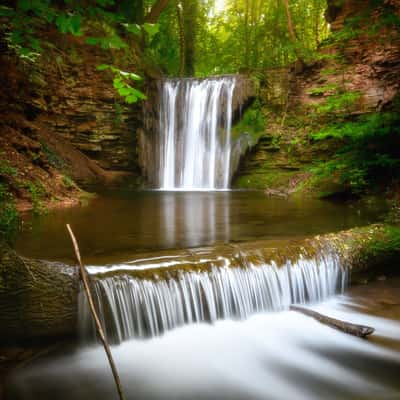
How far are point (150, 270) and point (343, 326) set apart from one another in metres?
2.14

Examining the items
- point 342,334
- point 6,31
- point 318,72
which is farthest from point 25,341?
point 318,72

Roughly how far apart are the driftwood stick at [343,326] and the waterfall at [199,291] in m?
0.42

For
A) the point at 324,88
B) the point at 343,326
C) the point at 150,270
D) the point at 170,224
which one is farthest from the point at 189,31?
the point at 343,326

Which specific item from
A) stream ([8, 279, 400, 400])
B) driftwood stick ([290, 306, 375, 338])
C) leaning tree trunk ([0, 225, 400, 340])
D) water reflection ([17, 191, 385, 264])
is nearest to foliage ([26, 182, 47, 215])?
water reflection ([17, 191, 385, 264])

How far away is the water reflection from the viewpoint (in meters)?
4.82

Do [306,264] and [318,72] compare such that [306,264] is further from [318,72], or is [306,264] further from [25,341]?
[318,72]

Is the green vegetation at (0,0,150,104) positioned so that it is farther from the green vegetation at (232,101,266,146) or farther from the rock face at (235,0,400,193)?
the green vegetation at (232,101,266,146)

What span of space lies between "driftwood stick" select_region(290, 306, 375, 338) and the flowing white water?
1026 centimetres

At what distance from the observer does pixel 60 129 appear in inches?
530

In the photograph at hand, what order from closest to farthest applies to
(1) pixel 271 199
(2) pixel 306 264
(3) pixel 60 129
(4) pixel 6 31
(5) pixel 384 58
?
(2) pixel 306 264 → (4) pixel 6 31 → (1) pixel 271 199 → (5) pixel 384 58 → (3) pixel 60 129

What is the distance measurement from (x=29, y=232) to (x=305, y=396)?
4.56 m

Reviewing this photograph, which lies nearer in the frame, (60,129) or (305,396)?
(305,396)

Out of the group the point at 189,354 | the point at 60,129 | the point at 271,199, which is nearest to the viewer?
the point at 189,354

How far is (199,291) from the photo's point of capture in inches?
156
